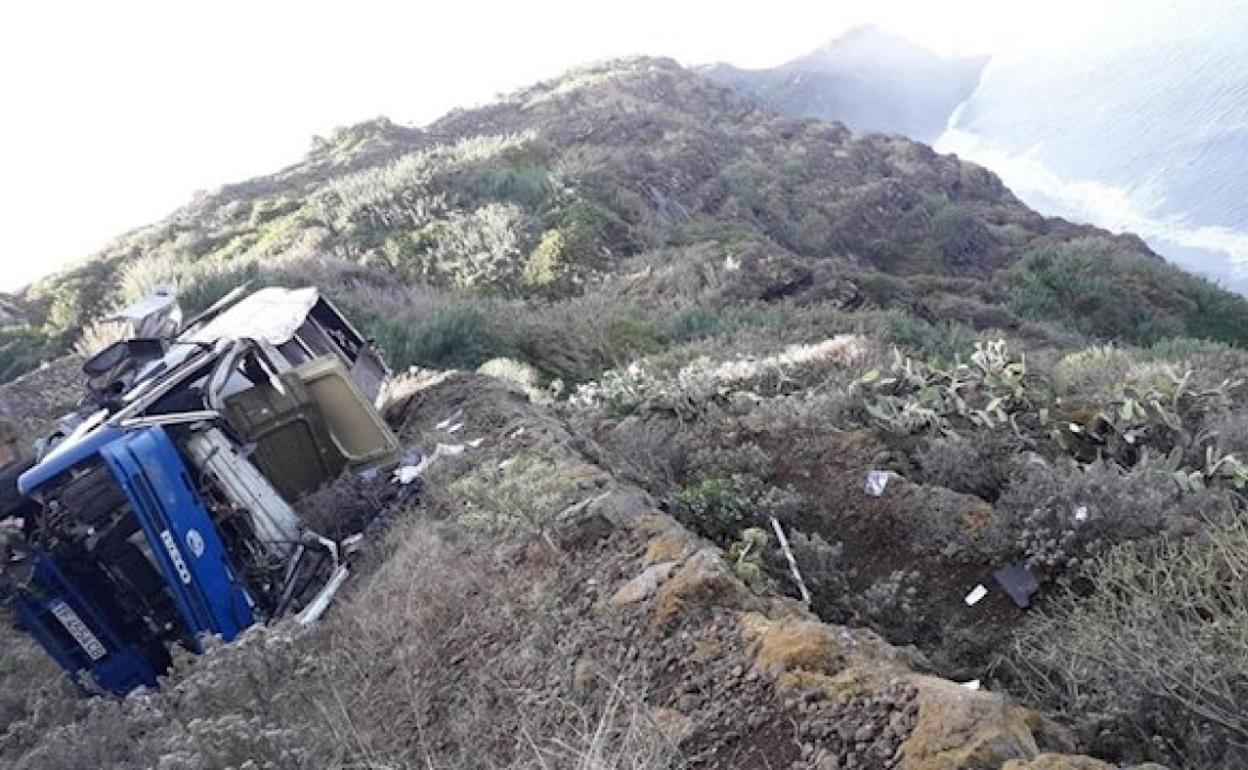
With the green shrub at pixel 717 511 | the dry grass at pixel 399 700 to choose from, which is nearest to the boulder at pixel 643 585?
the dry grass at pixel 399 700

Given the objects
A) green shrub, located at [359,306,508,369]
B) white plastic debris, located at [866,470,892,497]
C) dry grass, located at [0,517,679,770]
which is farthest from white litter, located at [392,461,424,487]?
green shrub, located at [359,306,508,369]

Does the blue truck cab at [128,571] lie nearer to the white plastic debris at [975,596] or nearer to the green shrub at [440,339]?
the white plastic debris at [975,596]

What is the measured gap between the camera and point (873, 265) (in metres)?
24.2

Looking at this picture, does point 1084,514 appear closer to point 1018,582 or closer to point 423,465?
point 1018,582

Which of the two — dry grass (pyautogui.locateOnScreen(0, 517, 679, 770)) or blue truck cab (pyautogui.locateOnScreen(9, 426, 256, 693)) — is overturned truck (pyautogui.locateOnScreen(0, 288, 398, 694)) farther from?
dry grass (pyautogui.locateOnScreen(0, 517, 679, 770))

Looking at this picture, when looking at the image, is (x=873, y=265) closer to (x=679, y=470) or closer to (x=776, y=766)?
(x=679, y=470)

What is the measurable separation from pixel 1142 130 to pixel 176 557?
34.4 meters

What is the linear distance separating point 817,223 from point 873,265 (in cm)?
189

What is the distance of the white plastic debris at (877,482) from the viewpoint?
6.51 metres

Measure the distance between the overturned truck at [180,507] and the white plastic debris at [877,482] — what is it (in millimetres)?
3294

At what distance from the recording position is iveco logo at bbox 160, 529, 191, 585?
5.66 meters

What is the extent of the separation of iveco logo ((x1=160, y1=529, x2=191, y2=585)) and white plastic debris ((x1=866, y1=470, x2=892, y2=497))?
4.06m

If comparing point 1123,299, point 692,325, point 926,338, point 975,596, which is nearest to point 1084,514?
point 975,596

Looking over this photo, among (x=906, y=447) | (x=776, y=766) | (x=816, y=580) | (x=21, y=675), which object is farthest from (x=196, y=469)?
(x=906, y=447)
